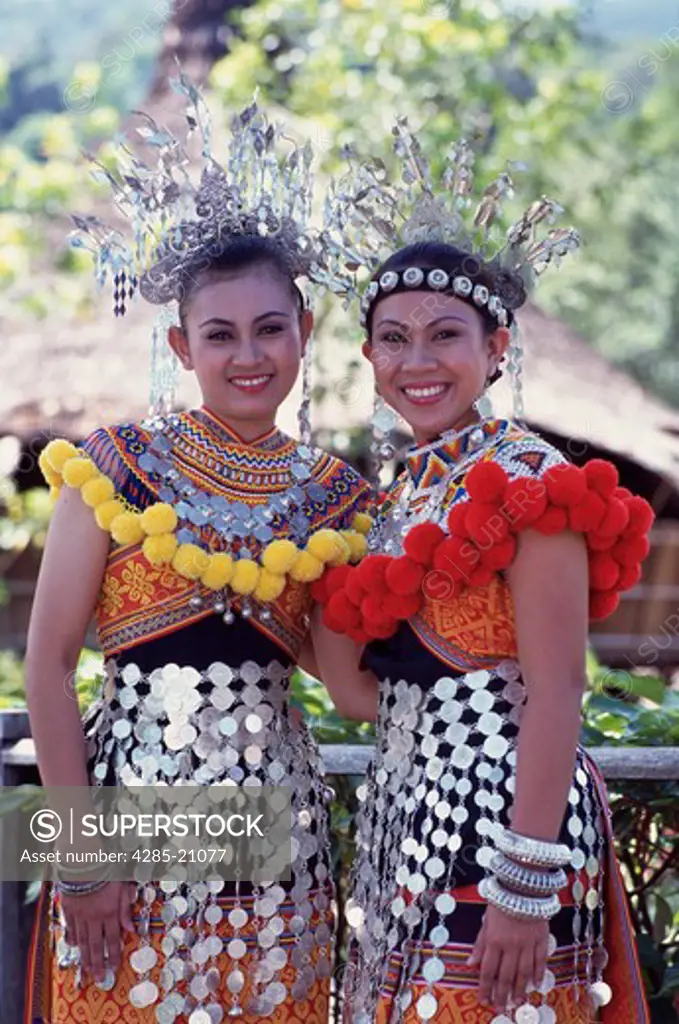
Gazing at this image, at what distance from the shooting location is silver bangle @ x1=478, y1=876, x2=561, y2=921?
7.18ft

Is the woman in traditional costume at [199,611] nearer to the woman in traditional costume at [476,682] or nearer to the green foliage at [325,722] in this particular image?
the woman in traditional costume at [476,682]

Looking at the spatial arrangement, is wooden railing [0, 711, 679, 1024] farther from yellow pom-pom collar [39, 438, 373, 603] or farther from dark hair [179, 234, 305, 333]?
dark hair [179, 234, 305, 333]

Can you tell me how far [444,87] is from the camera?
9641 millimetres

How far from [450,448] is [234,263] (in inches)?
21.3

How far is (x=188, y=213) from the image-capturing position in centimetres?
271

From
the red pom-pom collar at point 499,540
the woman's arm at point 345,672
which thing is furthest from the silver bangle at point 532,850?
the woman's arm at point 345,672

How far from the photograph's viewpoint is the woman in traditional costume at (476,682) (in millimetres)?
2258

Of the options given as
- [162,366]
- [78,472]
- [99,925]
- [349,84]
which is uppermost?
[349,84]

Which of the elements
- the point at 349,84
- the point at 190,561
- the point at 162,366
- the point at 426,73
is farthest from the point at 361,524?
the point at 426,73

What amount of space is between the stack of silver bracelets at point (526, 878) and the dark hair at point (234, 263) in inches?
44.0

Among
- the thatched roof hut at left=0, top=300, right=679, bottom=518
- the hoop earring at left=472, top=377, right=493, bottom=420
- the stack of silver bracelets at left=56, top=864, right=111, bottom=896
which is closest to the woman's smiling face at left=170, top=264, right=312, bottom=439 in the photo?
the hoop earring at left=472, top=377, right=493, bottom=420

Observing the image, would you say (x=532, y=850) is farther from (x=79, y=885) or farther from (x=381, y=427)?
(x=381, y=427)

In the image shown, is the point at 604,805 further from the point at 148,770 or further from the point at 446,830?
the point at 148,770

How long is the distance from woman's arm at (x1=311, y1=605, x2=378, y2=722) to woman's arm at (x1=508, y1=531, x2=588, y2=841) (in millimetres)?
487
